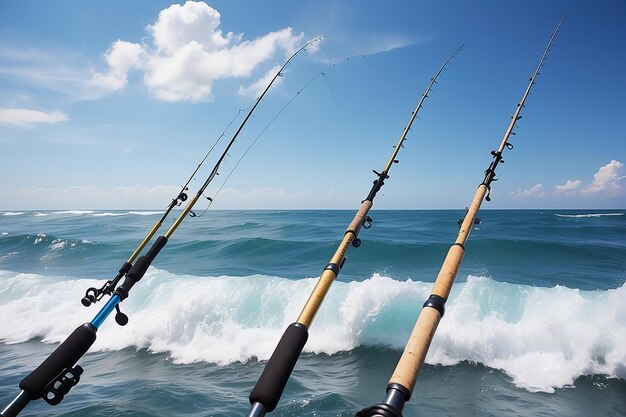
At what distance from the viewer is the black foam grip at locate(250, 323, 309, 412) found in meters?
1.58

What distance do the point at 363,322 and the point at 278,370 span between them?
743cm

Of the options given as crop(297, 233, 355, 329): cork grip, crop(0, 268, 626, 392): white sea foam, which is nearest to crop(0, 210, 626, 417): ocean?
crop(0, 268, 626, 392): white sea foam

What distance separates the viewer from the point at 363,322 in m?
8.73

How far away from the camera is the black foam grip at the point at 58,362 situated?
7.43 ft

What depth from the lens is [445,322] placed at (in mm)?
8227

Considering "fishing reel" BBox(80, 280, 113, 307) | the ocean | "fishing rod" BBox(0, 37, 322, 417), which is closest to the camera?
"fishing rod" BBox(0, 37, 322, 417)

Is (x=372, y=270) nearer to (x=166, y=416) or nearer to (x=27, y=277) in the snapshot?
(x=166, y=416)

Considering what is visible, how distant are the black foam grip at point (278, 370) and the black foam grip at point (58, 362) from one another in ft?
5.24

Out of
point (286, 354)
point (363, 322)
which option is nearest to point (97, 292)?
point (286, 354)

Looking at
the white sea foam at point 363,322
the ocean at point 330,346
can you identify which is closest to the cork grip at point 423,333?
the ocean at point 330,346

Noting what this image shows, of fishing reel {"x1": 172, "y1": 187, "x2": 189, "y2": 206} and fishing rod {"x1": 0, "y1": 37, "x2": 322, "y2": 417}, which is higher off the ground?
fishing reel {"x1": 172, "y1": 187, "x2": 189, "y2": 206}

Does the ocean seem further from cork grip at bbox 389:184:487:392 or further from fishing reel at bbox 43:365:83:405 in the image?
cork grip at bbox 389:184:487:392

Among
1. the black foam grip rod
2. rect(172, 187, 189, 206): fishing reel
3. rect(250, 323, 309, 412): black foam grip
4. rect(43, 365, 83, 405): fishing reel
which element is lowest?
rect(43, 365, 83, 405): fishing reel

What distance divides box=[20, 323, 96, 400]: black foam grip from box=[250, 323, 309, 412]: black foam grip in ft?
5.24
